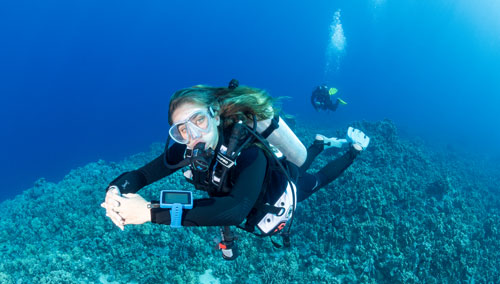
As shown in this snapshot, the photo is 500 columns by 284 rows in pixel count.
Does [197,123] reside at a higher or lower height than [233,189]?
higher

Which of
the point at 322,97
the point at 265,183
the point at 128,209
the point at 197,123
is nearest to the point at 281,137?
the point at 265,183

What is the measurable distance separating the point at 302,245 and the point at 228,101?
4.58 metres

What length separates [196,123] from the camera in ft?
6.64

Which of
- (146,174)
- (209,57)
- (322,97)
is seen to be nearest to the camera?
(146,174)

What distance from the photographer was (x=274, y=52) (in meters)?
140

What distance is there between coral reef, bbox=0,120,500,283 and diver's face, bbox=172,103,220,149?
3.48m

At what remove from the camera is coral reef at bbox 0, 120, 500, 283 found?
15.3 feet

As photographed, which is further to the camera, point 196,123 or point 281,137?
point 281,137

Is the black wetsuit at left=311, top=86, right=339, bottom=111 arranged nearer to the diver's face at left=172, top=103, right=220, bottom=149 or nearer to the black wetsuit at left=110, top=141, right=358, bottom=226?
the black wetsuit at left=110, top=141, right=358, bottom=226

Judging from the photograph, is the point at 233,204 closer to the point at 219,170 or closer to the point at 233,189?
the point at 233,189

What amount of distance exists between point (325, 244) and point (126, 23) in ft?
610

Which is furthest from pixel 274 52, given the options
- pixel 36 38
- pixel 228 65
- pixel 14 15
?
pixel 14 15

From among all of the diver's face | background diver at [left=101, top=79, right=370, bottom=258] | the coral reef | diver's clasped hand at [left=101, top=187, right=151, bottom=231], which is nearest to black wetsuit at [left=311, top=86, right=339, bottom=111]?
the coral reef

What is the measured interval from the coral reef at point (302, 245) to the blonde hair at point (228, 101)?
3491 millimetres
